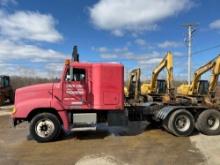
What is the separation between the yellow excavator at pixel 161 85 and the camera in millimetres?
16438

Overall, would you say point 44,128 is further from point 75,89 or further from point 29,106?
point 75,89

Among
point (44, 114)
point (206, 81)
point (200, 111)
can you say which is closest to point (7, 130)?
point (44, 114)

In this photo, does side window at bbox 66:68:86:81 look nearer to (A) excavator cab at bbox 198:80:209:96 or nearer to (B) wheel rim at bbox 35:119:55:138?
(B) wheel rim at bbox 35:119:55:138

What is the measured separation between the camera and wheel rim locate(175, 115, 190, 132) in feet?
43.6

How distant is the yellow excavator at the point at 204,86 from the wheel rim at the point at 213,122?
177cm

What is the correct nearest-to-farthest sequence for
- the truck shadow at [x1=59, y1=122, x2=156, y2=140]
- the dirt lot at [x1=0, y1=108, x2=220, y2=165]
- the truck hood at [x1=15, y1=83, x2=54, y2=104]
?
the dirt lot at [x1=0, y1=108, x2=220, y2=165] → the truck hood at [x1=15, y1=83, x2=54, y2=104] → the truck shadow at [x1=59, y1=122, x2=156, y2=140]

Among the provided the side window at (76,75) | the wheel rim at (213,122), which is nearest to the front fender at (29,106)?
the side window at (76,75)

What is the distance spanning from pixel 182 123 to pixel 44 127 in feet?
17.4

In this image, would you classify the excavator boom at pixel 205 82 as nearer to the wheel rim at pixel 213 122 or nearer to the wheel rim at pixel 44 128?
the wheel rim at pixel 213 122

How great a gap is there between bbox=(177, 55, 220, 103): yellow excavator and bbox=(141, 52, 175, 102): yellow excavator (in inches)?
37.1

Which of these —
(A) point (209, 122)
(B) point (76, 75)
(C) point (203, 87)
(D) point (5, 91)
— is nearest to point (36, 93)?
(B) point (76, 75)

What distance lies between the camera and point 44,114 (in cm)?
1210

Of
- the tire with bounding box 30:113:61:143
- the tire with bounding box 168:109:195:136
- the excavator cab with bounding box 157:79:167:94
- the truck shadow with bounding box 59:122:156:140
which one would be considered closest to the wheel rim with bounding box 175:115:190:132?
the tire with bounding box 168:109:195:136

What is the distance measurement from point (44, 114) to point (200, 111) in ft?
20.4
